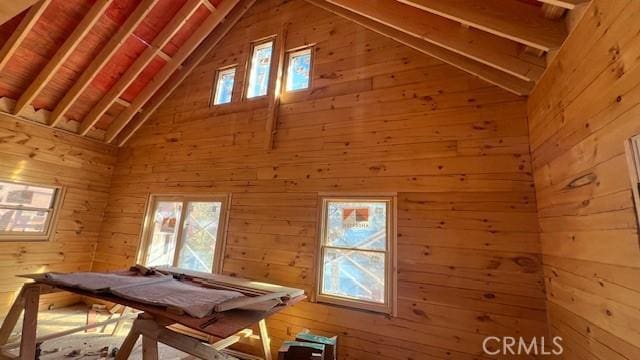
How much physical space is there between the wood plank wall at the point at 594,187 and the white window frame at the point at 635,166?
Result: 0.12ft

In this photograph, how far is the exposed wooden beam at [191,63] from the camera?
189 inches

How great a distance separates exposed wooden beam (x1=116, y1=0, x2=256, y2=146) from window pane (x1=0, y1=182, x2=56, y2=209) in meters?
1.66

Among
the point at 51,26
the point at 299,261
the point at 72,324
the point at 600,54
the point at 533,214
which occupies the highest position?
the point at 51,26

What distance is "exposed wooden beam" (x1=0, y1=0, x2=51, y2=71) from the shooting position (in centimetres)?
310

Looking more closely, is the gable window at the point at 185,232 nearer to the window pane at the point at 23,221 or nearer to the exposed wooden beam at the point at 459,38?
the window pane at the point at 23,221

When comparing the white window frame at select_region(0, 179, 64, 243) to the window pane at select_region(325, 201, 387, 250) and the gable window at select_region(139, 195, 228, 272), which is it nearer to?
the gable window at select_region(139, 195, 228, 272)

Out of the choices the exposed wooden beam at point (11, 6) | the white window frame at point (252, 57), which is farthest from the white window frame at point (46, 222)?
the white window frame at point (252, 57)

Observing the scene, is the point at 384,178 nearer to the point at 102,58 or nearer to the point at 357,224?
the point at 357,224

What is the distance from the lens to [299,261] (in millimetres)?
3293

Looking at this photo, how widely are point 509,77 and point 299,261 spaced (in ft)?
10.1

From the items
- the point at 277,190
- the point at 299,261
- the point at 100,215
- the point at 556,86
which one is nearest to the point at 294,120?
the point at 277,190

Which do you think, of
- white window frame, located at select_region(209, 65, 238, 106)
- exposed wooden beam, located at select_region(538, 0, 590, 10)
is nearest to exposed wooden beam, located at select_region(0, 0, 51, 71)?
white window frame, located at select_region(209, 65, 238, 106)

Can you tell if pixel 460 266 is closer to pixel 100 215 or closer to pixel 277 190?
pixel 277 190

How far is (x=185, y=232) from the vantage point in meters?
4.28
